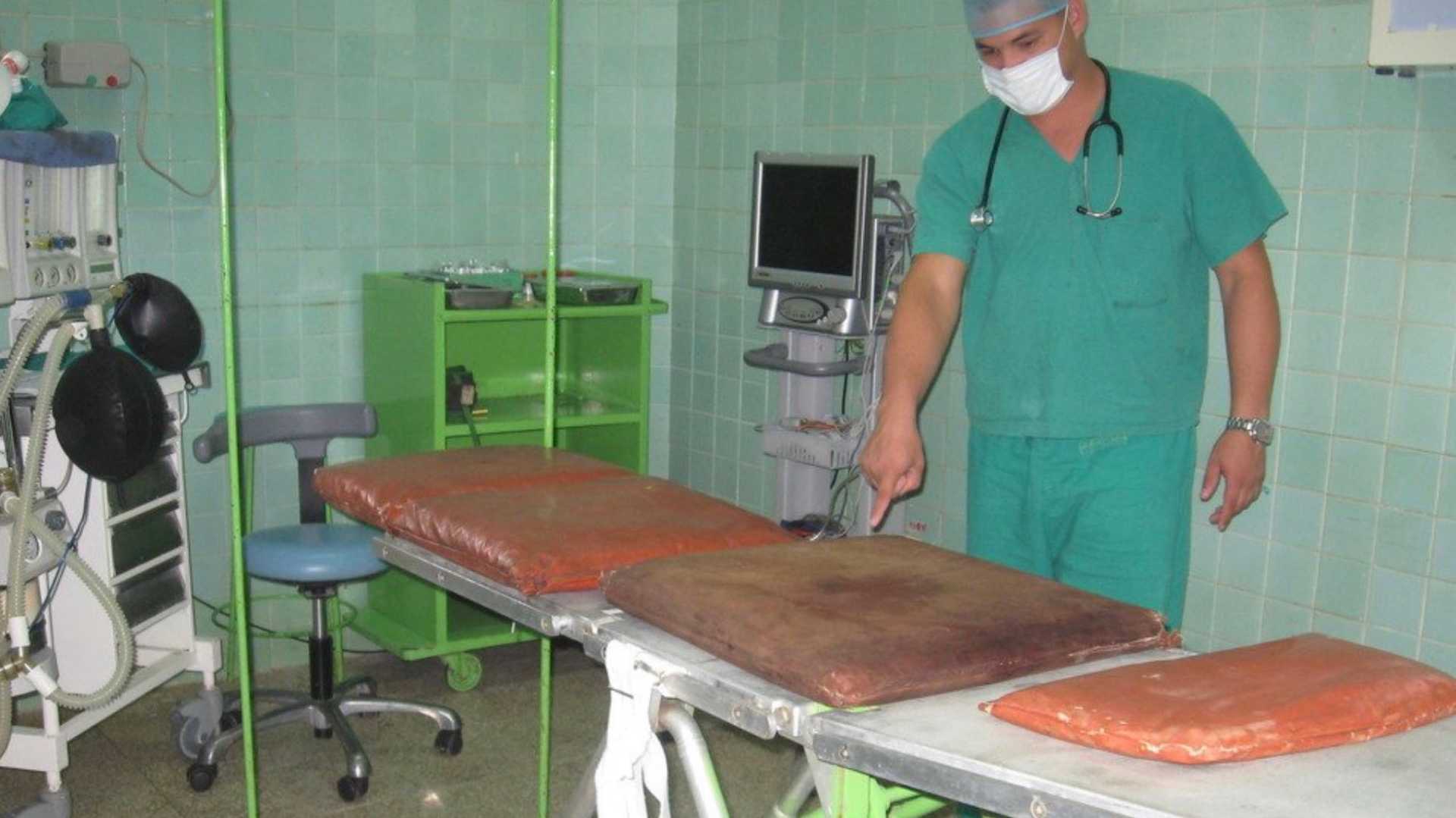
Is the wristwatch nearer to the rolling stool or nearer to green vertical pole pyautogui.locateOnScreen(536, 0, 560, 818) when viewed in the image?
green vertical pole pyautogui.locateOnScreen(536, 0, 560, 818)

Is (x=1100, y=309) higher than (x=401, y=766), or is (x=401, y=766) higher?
(x=1100, y=309)

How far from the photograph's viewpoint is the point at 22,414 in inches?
113

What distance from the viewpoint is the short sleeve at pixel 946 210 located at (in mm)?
2268


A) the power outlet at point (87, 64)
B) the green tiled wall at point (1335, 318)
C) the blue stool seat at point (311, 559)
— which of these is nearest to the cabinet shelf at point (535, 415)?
the blue stool seat at point (311, 559)

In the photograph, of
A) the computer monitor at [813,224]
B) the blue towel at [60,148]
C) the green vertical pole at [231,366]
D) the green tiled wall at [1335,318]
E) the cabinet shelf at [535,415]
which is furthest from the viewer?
the cabinet shelf at [535,415]

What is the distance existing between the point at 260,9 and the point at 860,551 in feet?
8.67

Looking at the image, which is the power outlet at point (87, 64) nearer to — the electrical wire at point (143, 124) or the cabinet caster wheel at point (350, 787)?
the electrical wire at point (143, 124)

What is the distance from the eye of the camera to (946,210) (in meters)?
2.27

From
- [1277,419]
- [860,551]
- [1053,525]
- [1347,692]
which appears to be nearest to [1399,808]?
[1347,692]

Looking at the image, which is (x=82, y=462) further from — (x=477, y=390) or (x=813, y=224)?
(x=813, y=224)

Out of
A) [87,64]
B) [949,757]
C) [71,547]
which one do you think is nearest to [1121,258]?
[949,757]

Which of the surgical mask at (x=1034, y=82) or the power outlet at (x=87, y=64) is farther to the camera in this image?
the power outlet at (x=87, y=64)

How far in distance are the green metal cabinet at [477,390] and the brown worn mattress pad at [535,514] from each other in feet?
4.63

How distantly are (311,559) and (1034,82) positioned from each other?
74.8 inches
